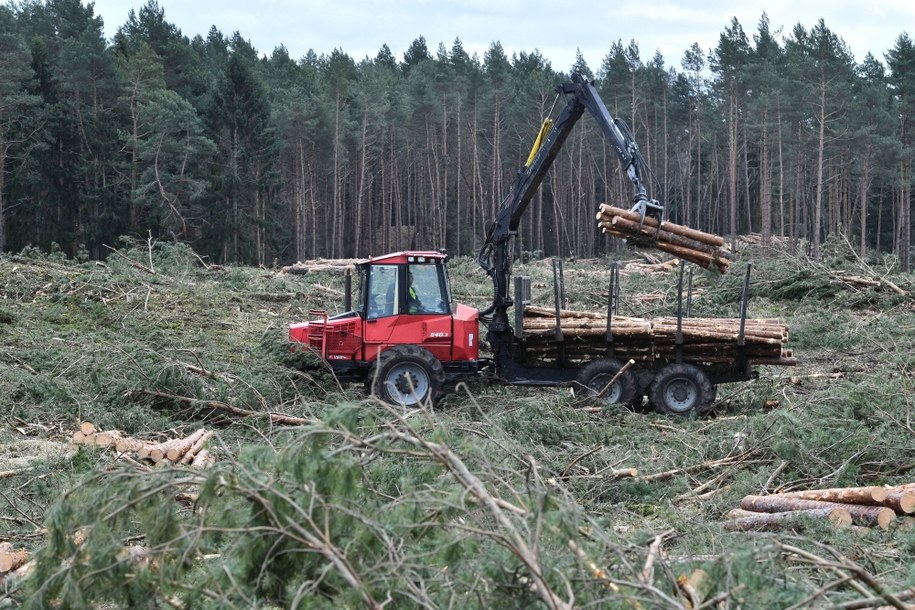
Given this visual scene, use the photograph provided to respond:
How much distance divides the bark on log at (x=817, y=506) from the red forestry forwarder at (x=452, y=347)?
4.83 m

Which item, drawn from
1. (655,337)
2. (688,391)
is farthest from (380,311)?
(688,391)

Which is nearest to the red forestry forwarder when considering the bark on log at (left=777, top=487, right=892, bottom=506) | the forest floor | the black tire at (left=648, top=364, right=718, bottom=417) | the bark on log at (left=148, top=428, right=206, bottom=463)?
the black tire at (left=648, top=364, right=718, bottom=417)

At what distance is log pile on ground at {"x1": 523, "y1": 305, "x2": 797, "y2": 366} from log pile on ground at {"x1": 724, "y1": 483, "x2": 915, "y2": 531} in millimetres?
5212

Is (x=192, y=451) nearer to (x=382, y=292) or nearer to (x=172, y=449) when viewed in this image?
(x=172, y=449)

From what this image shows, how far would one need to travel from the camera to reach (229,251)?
135 ft

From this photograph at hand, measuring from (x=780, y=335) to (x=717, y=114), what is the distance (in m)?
55.0

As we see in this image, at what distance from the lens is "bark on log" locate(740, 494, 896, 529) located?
670 cm

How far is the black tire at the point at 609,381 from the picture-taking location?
12.5m

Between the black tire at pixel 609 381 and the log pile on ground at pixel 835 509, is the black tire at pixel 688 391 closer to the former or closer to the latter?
the black tire at pixel 609 381

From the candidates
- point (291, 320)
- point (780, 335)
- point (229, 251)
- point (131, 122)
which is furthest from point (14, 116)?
point (780, 335)

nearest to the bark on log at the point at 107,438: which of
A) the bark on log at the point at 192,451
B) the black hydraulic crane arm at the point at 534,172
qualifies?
the bark on log at the point at 192,451

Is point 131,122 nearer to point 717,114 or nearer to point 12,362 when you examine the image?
point 12,362

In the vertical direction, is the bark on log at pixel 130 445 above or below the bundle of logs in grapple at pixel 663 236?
below

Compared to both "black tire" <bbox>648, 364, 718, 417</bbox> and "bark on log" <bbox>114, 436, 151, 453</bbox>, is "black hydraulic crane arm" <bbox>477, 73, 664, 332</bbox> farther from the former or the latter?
"bark on log" <bbox>114, 436, 151, 453</bbox>
